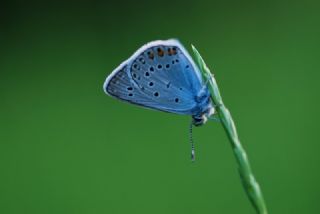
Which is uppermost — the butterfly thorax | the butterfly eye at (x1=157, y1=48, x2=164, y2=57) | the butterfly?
the butterfly eye at (x1=157, y1=48, x2=164, y2=57)

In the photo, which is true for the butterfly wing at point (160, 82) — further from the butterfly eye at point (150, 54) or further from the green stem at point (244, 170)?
the green stem at point (244, 170)

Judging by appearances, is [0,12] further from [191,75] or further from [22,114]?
[191,75]

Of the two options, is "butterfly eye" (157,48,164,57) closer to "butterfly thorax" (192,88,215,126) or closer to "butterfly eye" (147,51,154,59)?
"butterfly eye" (147,51,154,59)

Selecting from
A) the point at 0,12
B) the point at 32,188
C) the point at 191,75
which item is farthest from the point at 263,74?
the point at 191,75

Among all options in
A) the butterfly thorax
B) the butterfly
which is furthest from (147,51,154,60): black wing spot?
the butterfly thorax

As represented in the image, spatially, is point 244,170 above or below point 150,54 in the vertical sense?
below

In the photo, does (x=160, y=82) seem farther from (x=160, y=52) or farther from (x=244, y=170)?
(x=244, y=170)

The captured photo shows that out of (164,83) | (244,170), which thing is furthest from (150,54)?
(244,170)
